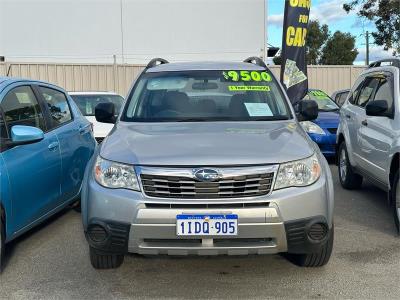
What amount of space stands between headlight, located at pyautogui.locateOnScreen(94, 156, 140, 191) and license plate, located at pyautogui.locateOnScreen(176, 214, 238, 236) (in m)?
0.39

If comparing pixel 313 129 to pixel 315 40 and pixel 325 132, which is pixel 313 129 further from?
pixel 315 40

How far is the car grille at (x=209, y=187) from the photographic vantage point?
11.5 ft

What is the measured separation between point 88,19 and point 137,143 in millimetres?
23593

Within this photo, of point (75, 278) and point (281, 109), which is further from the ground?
point (281, 109)

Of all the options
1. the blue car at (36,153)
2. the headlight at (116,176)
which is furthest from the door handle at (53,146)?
the headlight at (116,176)

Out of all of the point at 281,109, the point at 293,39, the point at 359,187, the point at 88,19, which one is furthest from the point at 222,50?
the point at 281,109

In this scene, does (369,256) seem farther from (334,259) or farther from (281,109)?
(281,109)

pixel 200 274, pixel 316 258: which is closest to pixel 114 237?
pixel 200 274

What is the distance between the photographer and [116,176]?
3645 mm

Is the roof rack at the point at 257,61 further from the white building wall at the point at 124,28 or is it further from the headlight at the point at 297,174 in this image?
the white building wall at the point at 124,28

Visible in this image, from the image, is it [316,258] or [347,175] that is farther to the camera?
[347,175]

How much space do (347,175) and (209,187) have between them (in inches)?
168

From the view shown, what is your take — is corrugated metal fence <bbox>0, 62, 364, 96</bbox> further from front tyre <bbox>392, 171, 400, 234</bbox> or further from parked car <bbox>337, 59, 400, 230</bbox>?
front tyre <bbox>392, 171, 400, 234</bbox>

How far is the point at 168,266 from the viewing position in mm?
4297
